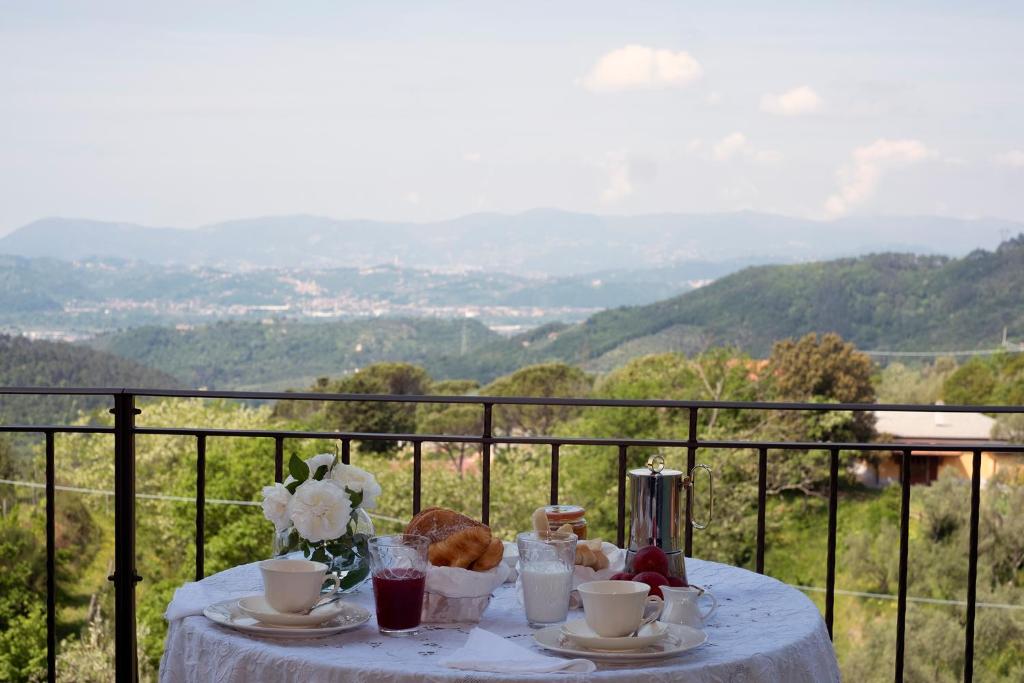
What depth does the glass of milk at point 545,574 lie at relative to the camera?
1343 millimetres

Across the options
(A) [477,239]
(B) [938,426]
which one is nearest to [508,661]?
(B) [938,426]

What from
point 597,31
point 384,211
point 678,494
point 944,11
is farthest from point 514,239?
point 678,494

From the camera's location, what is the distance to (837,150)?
44.5 metres

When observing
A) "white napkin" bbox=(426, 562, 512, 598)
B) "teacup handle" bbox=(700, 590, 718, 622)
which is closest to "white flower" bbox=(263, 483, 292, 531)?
"white napkin" bbox=(426, 562, 512, 598)

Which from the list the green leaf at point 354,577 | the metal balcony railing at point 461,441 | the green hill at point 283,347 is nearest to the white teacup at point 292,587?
the green leaf at point 354,577

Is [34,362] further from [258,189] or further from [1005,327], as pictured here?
[1005,327]

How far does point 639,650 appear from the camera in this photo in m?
1.23

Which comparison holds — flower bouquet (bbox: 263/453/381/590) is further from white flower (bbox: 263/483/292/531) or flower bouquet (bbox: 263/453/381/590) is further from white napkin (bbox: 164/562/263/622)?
white napkin (bbox: 164/562/263/622)

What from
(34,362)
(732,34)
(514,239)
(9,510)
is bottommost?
(9,510)

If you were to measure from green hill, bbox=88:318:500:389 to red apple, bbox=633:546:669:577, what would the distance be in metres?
31.9

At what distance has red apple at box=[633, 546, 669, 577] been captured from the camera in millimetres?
1405

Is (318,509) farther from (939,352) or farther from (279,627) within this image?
(939,352)

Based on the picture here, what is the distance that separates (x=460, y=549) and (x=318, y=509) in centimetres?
20

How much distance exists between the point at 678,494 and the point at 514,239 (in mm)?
47835
